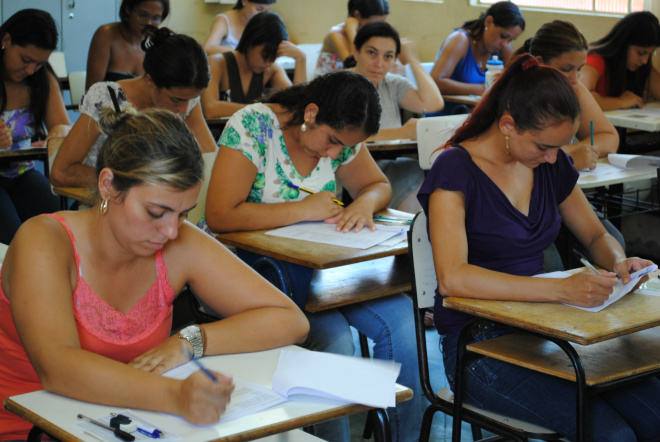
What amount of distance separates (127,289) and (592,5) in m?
5.47

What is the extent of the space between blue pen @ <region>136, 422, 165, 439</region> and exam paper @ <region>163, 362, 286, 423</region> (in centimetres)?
11

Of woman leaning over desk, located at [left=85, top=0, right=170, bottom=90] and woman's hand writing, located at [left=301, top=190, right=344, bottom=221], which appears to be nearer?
woman's hand writing, located at [left=301, top=190, right=344, bottom=221]

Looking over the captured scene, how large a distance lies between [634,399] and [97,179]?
4.45 feet

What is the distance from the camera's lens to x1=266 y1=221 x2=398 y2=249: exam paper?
7.86 feet

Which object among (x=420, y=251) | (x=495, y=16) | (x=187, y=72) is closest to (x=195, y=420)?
(x=420, y=251)

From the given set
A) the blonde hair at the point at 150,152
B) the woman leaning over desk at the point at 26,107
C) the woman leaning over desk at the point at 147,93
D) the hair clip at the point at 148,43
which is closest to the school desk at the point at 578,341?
the blonde hair at the point at 150,152

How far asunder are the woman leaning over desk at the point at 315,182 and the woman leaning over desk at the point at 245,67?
191 cm

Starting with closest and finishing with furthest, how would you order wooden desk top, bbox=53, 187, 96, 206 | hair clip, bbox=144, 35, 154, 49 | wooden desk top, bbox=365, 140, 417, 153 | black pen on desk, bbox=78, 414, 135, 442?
black pen on desk, bbox=78, 414, 135, 442
wooden desk top, bbox=53, 187, 96, 206
hair clip, bbox=144, 35, 154, 49
wooden desk top, bbox=365, 140, 417, 153

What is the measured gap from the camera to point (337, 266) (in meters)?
2.22

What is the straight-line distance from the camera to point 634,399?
6.24ft

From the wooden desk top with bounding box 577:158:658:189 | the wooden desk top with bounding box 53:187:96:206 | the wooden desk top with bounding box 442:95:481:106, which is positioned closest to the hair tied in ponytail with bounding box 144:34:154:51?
the wooden desk top with bounding box 53:187:96:206

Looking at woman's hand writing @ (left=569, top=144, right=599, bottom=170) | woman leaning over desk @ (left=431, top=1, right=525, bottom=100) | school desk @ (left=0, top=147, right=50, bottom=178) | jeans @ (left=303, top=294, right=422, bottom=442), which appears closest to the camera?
jeans @ (left=303, top=294, right=422, bottom=442)

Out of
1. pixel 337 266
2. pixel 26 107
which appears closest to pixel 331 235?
pixel 337 266

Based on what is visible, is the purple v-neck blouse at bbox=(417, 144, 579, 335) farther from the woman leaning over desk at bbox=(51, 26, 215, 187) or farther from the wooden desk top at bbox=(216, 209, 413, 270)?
the woman leaning over desk at bbox=(51, 26, 215, 187)
